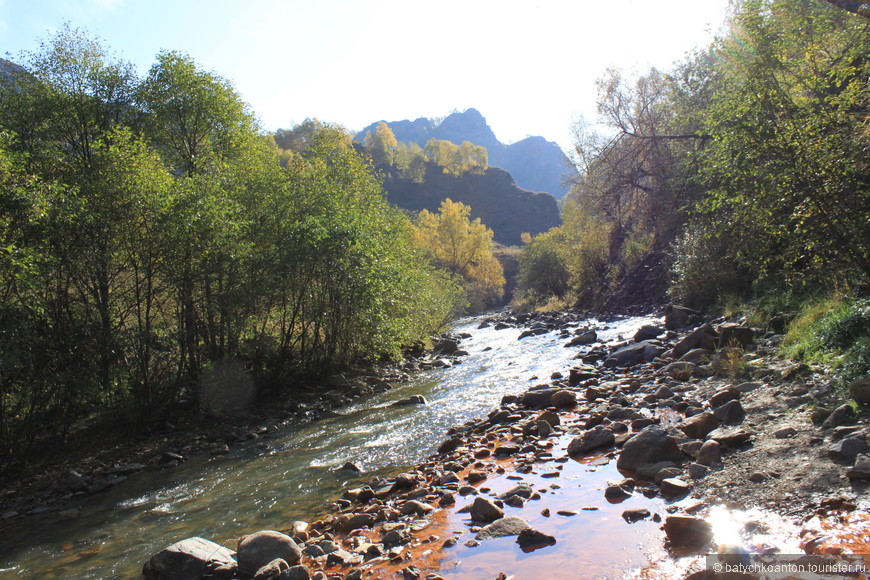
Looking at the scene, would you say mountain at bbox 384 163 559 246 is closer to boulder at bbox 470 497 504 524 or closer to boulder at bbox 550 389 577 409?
boulder at bbox 550 389 577 409

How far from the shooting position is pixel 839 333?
7.61 meters

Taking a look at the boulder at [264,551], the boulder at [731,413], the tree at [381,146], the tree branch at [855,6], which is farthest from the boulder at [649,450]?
the tree at [381,146]

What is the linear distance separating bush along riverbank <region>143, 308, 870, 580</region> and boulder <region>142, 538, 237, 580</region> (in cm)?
1

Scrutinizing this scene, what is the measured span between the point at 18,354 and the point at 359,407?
7705 mm

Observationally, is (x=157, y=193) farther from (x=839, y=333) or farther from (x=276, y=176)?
(x=839, y=333)

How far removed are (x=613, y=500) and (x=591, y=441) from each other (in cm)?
190

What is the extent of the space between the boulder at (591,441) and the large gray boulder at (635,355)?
6.19 metres

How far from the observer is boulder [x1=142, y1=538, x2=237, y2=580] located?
213 inches

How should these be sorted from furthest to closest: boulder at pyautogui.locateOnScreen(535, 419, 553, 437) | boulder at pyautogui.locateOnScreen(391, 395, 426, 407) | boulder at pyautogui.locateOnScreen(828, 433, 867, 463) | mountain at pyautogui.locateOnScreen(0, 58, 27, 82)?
mountain at pyautogui.locateOnScreen(0, 58, 27, 82) < boulder at pyautogui.locateOnScreen(391, 395, 426, 407) < boulder at pyautogui.locateOnScreen(535, 419, 553, 437) < boulder at pyautogui.locateOnScreen(828, 433, 867, 463)

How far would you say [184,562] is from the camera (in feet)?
17.9

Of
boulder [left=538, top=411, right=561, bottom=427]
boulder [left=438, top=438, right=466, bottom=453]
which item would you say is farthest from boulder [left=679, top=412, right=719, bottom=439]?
boulder [left=438, top=438, right=466, bottom=453]

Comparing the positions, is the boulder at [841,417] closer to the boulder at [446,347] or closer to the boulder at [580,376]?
the boulder at [580,376]

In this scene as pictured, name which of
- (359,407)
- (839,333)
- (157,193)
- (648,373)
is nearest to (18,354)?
(157,193)


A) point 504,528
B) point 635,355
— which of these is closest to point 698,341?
point 635,355
